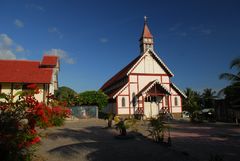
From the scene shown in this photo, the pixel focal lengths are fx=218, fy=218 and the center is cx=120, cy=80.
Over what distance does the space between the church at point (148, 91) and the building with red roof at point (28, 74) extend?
883 cm

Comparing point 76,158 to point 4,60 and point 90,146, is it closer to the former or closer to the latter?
point 90,146

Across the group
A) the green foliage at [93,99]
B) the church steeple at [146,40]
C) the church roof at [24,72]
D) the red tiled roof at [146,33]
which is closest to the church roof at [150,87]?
the green foliage at [93,99]

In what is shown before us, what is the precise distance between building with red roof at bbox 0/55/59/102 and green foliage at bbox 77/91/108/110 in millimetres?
4823

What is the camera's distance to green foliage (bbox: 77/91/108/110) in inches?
1255

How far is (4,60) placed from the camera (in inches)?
1230

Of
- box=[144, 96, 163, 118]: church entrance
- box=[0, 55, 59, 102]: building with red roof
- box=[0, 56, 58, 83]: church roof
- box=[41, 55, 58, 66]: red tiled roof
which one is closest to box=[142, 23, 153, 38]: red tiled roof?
box=[144, 96, 163, 118]: church entrance

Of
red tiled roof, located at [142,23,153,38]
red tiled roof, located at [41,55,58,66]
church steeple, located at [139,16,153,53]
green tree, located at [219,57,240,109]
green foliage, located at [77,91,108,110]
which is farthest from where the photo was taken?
red tiled roof, located at [142,23,153,38]

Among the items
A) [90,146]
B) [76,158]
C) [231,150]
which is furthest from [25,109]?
[231,150]

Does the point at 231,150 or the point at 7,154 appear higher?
the point at 7,154

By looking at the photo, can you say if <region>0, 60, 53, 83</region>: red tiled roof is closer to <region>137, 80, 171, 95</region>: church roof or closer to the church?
the church

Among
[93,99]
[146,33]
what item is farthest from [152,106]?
[146,33]

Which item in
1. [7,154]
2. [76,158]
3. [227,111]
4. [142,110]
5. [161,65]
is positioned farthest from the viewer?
[161,65]

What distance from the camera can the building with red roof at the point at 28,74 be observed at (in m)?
26.7

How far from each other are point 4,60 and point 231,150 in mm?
30852
